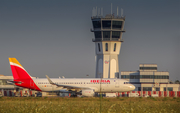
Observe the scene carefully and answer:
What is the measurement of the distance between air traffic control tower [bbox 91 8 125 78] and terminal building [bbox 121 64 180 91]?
1180 centimetres

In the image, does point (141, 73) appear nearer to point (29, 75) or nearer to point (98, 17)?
point (98, 17)

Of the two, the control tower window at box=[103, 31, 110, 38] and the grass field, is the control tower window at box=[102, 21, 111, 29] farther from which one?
→ the grass field

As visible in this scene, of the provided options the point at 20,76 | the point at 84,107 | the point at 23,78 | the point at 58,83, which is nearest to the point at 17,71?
the point at 20,76

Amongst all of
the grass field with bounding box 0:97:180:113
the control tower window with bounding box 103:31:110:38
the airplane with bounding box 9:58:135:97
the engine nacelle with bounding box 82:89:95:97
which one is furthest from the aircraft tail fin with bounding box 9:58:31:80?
the control tower window with bounding box 103:31:110:38

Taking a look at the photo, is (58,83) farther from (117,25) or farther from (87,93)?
(117,25)

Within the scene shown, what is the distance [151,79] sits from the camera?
335 feet

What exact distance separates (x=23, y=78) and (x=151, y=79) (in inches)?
2235

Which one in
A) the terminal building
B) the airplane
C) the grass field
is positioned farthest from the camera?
the terminal building

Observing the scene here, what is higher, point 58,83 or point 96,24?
point 96,24

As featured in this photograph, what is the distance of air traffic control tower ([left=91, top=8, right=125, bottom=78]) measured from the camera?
365 ft

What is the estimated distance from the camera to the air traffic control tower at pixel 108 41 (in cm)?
11124

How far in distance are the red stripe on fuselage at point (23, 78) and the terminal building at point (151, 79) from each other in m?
52.2

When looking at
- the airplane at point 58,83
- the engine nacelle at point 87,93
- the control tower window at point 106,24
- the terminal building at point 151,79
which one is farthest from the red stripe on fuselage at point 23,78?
the control tower window at point 106,24

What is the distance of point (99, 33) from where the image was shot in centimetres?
11281
